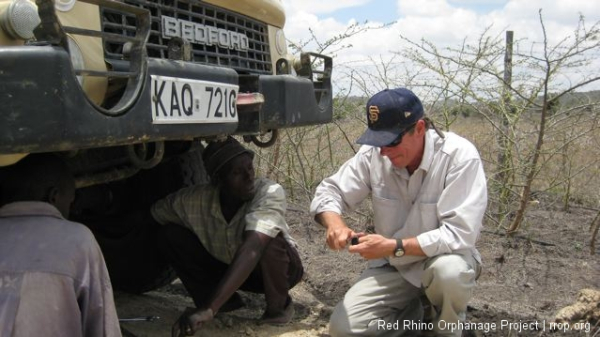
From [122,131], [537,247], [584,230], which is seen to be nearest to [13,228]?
[122,131]

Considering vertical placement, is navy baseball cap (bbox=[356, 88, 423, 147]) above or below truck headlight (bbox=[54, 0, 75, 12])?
below

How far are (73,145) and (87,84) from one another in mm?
396

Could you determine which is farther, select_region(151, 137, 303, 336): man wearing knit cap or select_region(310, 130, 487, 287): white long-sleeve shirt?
select_region(151, 137, 303, 336): man wearing knit cap

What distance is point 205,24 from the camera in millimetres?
3318

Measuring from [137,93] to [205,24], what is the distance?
99 cm

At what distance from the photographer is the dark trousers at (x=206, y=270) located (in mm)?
3607

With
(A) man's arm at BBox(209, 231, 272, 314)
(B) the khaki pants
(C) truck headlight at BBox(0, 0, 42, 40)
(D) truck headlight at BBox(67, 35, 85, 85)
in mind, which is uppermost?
(C) truck headlight at BBox(0, 0, 42, 40)

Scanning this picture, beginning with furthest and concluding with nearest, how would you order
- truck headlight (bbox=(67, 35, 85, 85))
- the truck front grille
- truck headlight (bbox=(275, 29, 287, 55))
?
truck headlight (bbox=(275, 29, 287, 55)), the truck front grille, truck headlight (bbox=(67, 35, 85, 85))

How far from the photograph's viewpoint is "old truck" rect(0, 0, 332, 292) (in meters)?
2.09

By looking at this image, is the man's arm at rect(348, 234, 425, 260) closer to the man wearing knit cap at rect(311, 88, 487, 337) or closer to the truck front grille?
the man wearing knit cap at rect(311, 88, 487, 337)

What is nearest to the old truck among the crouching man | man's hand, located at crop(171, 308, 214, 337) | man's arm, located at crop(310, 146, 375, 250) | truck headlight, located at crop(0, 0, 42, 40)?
truck headlight, located at crop(0, 0, 42, 40)

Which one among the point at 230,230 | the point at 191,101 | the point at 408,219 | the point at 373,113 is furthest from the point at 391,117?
the point at 230,230

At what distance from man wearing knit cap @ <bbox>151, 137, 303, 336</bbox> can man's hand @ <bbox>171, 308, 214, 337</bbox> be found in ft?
0.98

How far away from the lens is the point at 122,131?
2.37m
